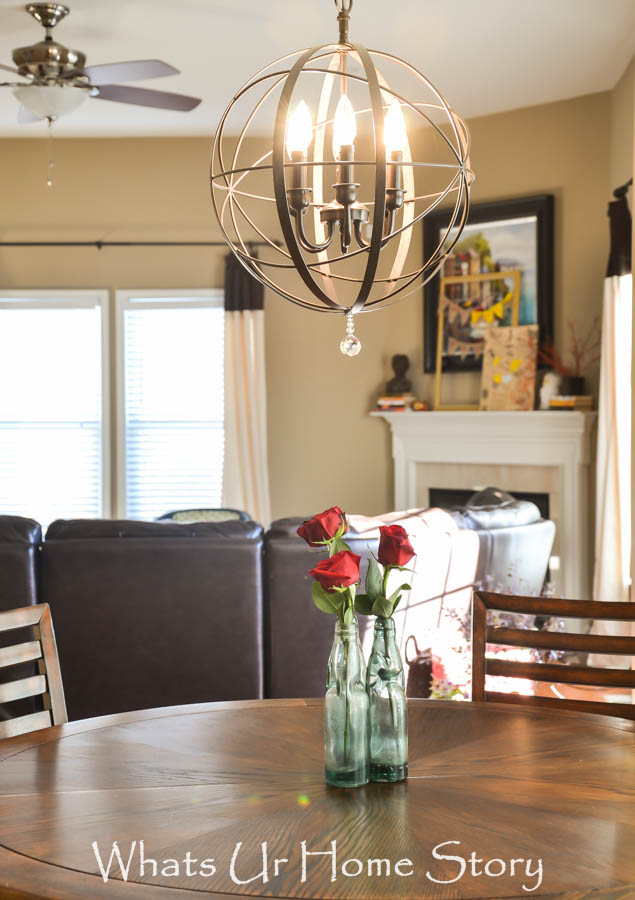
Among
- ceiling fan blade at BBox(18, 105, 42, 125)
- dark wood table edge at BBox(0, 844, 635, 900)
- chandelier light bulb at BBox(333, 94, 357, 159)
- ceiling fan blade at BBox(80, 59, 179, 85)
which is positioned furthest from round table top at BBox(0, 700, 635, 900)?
ceiling fan blade at BBox(18, 105, 42, 125)

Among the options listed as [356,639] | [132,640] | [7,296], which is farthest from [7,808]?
[7,296]

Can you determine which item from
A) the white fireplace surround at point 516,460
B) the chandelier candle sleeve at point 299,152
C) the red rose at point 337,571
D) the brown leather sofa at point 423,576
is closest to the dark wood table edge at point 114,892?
the red rose at point 337,571

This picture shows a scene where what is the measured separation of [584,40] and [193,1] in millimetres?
1956

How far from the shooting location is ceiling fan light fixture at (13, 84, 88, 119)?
4035mm

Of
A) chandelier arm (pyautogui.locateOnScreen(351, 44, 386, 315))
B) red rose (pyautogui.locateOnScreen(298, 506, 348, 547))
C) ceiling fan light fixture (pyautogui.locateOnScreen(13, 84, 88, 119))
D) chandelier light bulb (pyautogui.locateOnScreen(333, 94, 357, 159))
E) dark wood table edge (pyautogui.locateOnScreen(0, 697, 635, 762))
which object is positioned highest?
ceiling fan light fixture (pyautogui.locateOnScreen(13, 84, 88, 119))

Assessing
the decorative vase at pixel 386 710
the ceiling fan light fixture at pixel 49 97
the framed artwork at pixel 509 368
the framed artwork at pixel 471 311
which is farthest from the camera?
the framed artwork at pixel 471 311

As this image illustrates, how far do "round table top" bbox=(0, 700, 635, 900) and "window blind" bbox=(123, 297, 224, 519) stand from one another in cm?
481

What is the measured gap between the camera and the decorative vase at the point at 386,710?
1.43 metres

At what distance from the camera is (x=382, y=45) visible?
15.5 feet

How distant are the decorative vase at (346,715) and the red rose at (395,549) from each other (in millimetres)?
118

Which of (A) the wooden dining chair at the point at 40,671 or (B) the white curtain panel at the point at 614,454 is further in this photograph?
(B) the white curtain panel at the point at 614,454

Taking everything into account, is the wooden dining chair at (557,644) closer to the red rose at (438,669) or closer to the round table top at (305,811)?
the round table top at (305,811)

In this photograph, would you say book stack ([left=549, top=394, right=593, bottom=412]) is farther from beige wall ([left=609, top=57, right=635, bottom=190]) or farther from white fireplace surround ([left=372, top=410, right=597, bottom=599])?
beige wall ([left=609, top=57, right=635, bottom=190])

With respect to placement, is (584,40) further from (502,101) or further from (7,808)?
(7,808)
